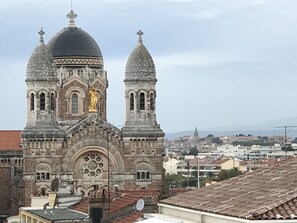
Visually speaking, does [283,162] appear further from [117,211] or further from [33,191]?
[33,191]

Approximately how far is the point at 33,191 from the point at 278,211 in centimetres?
6248

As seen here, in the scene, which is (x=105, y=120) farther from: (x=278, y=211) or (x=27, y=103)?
(x=278, y=211)

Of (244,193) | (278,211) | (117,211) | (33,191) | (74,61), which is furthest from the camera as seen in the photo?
(74,61)

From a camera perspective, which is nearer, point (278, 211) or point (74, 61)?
point (278, 211)

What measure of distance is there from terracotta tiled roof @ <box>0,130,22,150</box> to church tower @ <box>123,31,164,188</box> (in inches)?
800

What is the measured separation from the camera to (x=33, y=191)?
85625 millimetres

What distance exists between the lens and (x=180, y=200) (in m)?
30.1

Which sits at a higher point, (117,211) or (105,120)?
(105,120)

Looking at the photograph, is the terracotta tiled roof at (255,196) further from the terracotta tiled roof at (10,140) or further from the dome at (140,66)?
the terracotta tiled roof at (10,140)

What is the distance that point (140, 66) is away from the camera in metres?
88.9

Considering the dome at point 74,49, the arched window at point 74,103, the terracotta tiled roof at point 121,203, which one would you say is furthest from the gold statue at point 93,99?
the terracotta tiled roof at point 121,203

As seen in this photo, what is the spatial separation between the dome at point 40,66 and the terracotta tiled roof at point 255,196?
5764 cm

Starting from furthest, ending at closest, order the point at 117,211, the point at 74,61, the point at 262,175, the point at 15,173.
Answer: the point at 15,173, the point at 74,61, the point at 117,211, the point at 262,175

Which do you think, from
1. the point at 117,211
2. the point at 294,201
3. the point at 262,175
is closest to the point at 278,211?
the point at 294,201
